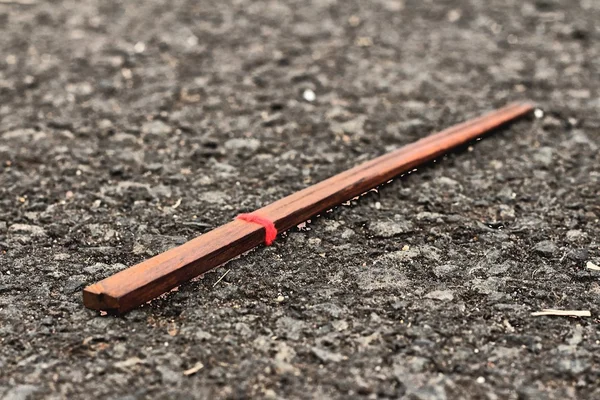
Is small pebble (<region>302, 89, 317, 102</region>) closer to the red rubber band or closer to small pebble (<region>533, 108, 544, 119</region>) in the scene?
small pebble (<region>533, 108, 544, 119</region>)

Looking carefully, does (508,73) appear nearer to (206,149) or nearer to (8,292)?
(206,149)

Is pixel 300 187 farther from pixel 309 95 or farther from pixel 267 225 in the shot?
pixel 309 95

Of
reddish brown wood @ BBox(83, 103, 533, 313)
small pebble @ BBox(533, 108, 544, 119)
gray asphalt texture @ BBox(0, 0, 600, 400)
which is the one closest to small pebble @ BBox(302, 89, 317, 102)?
gray asphalt texture @ BBox(0, 0, 600, 400)

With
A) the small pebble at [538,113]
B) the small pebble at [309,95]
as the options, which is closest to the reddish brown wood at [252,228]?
the small pebble at [538,113]

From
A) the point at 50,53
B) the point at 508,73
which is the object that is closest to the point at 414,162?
the point at 508,73

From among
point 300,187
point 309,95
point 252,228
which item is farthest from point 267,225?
point 309,95

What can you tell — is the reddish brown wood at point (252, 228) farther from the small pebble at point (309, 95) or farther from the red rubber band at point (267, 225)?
the small pebble at point (309, 95)
